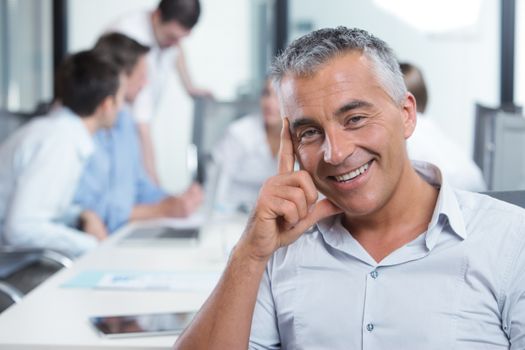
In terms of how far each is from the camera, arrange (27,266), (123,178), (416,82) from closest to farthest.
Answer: (27,266) < (416,82) < (123,178)

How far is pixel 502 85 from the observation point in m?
5.34

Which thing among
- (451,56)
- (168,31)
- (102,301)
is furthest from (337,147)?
(451,56)

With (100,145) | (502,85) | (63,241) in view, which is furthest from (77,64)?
(502,85)

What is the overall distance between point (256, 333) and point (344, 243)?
0.22 meters

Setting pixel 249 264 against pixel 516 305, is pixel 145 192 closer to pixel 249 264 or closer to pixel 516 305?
pixel 249 264

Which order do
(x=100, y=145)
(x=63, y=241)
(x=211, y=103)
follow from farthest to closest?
(x=211, y=103)
(x=100, y=145)
(x=63, y=241)

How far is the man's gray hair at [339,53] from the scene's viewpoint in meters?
1.24

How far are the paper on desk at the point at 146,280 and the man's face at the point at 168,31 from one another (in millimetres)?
2836

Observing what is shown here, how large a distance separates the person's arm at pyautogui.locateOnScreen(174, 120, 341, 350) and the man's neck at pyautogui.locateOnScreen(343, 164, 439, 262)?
14cm

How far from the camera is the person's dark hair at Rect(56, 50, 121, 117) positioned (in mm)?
2953

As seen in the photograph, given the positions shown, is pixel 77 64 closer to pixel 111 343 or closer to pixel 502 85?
pixel 111 343

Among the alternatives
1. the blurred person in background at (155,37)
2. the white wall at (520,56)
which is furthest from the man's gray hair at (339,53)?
the white wall at (520,56)

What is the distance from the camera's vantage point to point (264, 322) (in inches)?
51.0

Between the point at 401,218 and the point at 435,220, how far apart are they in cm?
10
